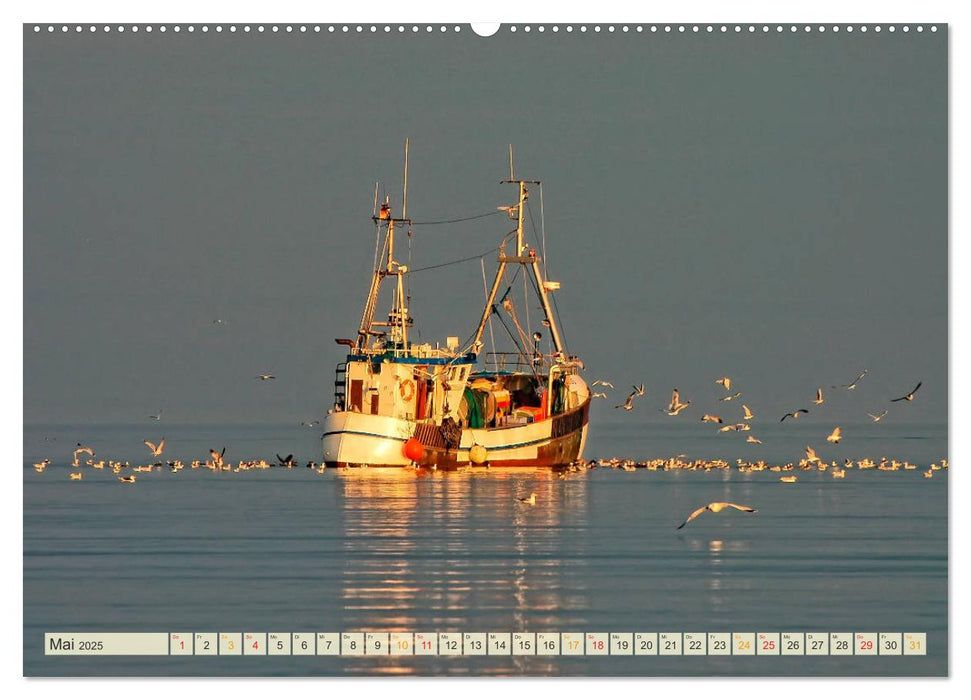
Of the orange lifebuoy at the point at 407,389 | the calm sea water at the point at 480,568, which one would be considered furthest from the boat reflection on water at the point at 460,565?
the orange lifebuoy at the point at 407,389

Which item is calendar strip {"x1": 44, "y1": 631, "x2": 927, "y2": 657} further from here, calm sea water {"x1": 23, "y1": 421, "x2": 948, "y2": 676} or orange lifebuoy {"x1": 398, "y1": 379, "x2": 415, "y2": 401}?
orange lifebuoy {"x1": 398, "y1": 379, "x2": 415, "y2": 401}

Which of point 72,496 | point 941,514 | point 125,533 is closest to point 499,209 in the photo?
point 72,496

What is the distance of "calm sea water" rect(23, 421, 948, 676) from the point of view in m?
31.7

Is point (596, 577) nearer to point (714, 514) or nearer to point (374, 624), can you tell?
point (374, 624)

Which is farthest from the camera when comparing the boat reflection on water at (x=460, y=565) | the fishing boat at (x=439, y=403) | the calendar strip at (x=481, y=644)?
the fishing boat at (x=439, y=403)

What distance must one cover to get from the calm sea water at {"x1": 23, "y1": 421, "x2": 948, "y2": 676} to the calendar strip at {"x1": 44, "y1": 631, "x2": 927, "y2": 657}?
265 mm

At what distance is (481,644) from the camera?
2950 centimetres

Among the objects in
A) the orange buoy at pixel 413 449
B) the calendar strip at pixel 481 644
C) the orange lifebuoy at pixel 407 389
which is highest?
the orange lifebuoy at pixel 407 389

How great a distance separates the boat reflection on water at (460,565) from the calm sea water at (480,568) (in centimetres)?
9

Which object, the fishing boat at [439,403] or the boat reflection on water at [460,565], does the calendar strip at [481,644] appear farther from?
the fishing boat at [439,403]

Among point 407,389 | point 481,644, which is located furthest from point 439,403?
point 481,644

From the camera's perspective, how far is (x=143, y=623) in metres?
37.3

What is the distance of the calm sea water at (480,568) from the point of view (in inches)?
1249

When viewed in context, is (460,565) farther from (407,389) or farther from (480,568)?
(407,389)
